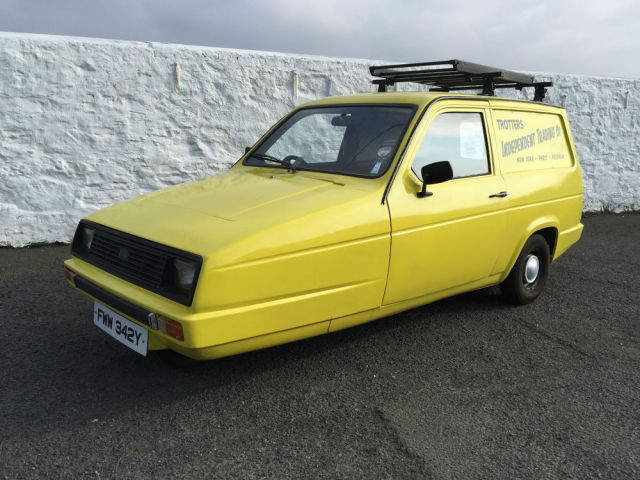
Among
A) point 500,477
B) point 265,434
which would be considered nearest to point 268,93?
point 265,434

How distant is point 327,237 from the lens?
294 centimetres

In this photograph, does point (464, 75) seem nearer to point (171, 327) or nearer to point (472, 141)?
point (472, 141)

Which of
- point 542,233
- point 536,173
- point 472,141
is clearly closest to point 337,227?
point 472,141

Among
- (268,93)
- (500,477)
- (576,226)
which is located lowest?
(500,477)

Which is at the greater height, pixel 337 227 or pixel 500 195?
pixel 500 195

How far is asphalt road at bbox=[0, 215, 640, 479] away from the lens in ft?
8.16

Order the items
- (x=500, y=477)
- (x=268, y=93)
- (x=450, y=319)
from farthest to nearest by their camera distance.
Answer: (x=268, y=93), (x=450, y=319), (x=500, y=477)

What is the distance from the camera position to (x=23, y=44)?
6.21 metres

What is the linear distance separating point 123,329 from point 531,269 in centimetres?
333

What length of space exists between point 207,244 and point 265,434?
0.98 metres

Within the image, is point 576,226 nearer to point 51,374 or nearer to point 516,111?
point 516,111

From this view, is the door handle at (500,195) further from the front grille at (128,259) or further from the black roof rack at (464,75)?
the front grille at (128,259)

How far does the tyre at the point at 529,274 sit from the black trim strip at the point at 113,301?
3.01 m

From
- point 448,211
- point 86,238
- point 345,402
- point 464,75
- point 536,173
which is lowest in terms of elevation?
point 345,402
